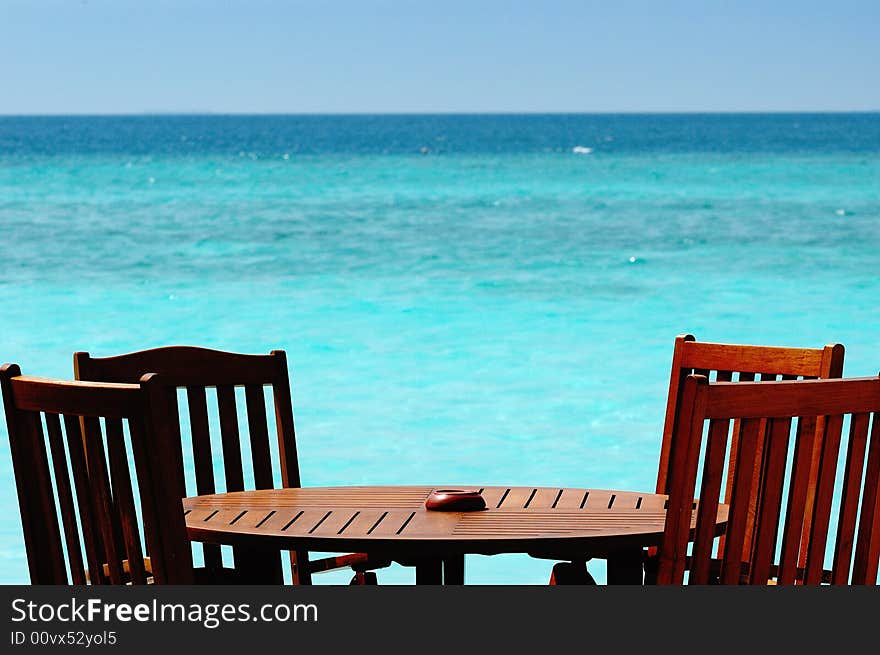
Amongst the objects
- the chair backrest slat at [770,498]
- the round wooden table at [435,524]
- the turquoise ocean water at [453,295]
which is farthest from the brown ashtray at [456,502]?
the turquoise ocean water at [453,295]

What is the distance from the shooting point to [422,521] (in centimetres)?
230

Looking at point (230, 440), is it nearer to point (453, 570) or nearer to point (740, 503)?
point (453, 570)

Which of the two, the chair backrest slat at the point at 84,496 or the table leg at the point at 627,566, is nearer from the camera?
the chair backrest slat at the point at 84,496

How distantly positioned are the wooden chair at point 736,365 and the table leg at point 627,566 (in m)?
0.27

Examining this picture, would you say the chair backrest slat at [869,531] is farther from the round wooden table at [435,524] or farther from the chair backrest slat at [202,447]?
the chair backrest slat at [202,447]

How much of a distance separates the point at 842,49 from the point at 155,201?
4018cm

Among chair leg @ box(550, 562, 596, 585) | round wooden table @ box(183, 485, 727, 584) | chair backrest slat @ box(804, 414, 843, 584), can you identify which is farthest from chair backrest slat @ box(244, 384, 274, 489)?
chair backrest slat @ box(804, 414, 843, 584)

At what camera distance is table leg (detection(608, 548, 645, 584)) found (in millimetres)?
2377

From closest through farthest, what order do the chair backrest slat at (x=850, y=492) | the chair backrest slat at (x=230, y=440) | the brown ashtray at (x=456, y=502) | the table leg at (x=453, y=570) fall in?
the chair backrest slat at (x=850, y=492), the brown ashtray at (x=456, y=502), the table leg at (x=453, y=570), the chair backrest slat at (x=230, y=440)

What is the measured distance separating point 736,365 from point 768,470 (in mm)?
929

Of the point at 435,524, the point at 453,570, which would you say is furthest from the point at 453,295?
the point at 435,524

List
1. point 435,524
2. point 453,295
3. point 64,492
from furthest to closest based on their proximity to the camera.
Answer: point 453,295 < point 435,524 < point 64,492

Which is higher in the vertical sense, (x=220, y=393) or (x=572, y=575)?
(x=220, y=393)

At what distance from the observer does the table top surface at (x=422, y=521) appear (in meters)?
2.14
